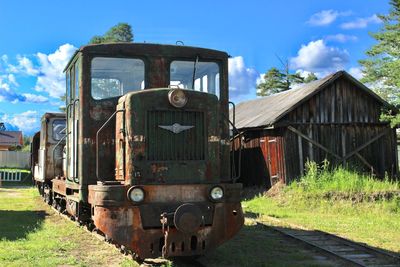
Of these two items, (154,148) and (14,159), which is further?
(14,159)

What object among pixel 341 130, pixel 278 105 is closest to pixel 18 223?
pixel 278 105

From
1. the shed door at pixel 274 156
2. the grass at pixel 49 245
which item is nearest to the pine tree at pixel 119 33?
the shed door at pixel 274 156

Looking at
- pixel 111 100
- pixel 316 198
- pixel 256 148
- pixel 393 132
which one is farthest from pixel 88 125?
pixel 393 132

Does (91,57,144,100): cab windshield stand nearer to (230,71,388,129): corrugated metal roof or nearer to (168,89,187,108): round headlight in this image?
(168,89,187,108): round headlight

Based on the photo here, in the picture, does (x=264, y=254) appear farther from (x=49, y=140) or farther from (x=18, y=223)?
(x=49, y=140)

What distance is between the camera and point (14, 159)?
40.2 m

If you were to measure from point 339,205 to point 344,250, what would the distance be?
6533 mm

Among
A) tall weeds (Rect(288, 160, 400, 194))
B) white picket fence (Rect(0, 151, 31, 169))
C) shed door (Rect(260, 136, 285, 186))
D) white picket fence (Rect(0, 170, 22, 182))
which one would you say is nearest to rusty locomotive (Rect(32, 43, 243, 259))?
tall weeds (Rect(288, 160, 400, 194))

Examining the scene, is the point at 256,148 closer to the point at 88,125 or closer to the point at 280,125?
the point at 280,125

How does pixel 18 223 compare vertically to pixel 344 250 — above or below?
above

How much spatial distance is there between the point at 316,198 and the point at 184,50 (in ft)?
30.8

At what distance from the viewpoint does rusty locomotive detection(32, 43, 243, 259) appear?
662 centimetres

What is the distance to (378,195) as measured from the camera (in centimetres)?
1575

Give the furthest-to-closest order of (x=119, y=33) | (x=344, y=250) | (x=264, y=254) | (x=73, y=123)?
(x=119, y=33)
(x=344, y=250)
(x=73, y=123)
(x=264, y=254)
